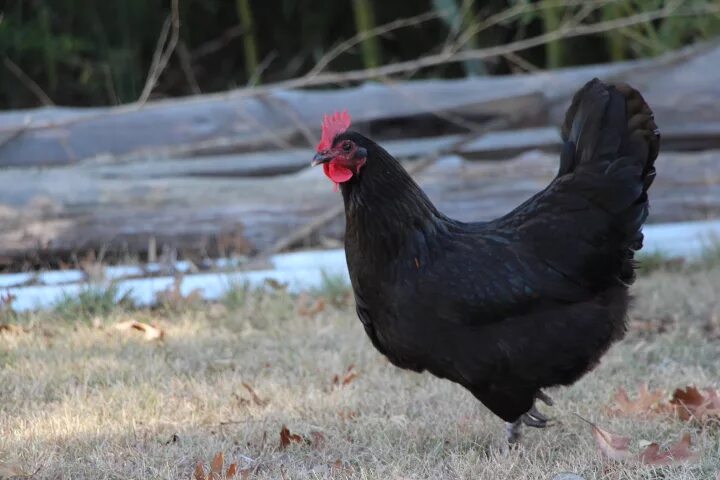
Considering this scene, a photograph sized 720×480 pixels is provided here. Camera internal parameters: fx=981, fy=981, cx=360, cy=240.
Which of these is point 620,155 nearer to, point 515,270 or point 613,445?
point 515,270

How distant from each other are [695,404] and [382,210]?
136 cm

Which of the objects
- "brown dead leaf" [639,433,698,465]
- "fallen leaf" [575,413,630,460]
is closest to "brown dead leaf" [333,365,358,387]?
"fallen leaf" [575,413,630,460]

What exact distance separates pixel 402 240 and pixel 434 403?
3.08ft

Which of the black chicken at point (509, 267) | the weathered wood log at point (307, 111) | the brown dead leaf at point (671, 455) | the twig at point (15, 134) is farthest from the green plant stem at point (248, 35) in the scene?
the brown dead leaf at point (671, 455)

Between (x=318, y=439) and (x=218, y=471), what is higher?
(x=218, y=471)

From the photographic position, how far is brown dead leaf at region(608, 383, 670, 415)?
3641mm

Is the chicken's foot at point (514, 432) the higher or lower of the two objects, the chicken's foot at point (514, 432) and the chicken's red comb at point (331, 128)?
the lower

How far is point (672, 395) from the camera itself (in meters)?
3.81

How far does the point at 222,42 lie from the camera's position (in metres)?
10.7

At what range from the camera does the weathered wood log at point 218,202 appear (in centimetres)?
616

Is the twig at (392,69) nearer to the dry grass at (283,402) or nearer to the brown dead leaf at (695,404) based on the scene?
the dry grass at (283,402)

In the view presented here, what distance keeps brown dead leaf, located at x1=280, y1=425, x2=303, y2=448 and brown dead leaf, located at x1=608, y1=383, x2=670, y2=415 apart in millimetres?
1196

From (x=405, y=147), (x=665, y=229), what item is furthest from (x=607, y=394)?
(x=405, y=147)

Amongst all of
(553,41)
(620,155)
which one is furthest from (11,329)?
(553,41)
